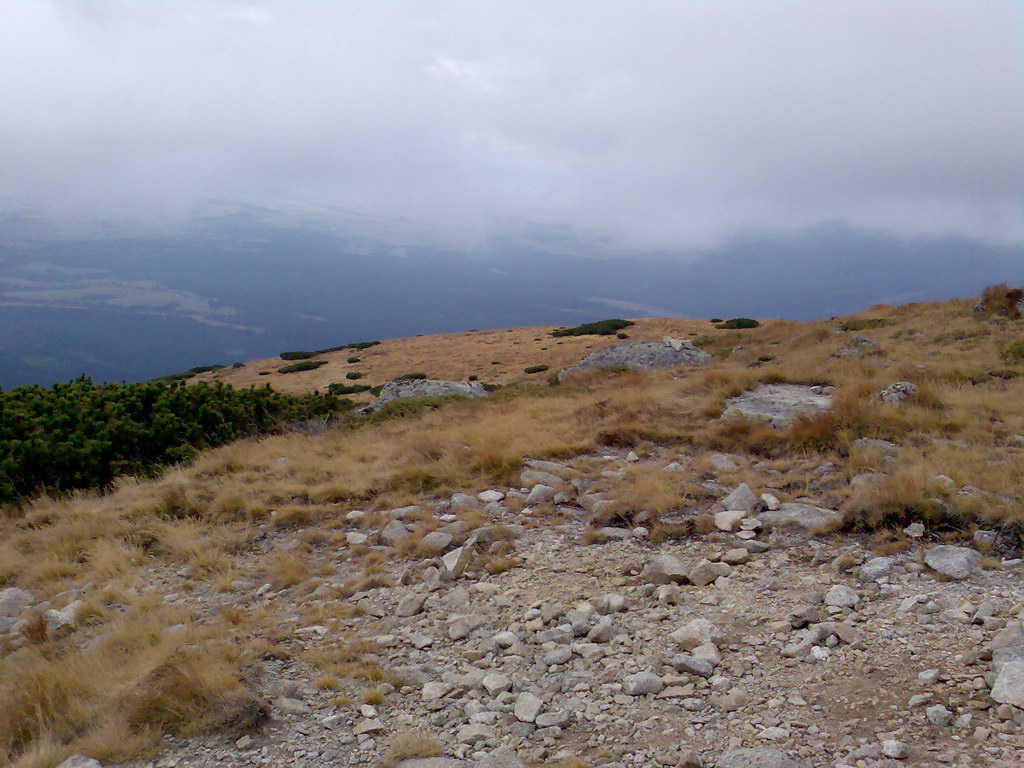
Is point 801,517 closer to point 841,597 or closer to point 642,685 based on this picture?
point 841,597

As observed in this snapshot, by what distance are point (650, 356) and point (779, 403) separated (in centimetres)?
1283

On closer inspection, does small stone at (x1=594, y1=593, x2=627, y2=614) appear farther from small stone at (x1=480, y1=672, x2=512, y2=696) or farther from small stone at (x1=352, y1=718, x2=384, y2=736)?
small stone at (x1=352, y1=718, x2=384, y2=736)

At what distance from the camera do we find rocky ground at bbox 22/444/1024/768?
3488mm

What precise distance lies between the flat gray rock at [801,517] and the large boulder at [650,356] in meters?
16.3

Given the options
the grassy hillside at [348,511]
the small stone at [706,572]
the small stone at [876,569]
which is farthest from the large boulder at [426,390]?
the small stone at [876,569]

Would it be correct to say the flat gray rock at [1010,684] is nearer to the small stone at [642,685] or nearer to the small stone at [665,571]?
the small stone at [642,685]

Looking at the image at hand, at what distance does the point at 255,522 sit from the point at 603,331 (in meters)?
38.1

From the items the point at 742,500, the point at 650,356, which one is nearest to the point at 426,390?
the point at 650,356

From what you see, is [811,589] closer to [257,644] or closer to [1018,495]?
[1018,495]

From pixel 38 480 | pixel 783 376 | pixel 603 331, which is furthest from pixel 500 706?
pixel 603 331

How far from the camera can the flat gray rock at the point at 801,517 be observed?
6.35m

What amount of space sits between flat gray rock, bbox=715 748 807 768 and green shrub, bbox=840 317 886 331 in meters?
22.7

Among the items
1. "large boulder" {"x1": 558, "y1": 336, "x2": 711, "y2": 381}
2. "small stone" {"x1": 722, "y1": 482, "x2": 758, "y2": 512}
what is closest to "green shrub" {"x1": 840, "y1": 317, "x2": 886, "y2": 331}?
"large boulder" {"x1": 558, "y1": 336, "x2": 711, "y2": 381}

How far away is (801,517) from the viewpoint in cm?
657
